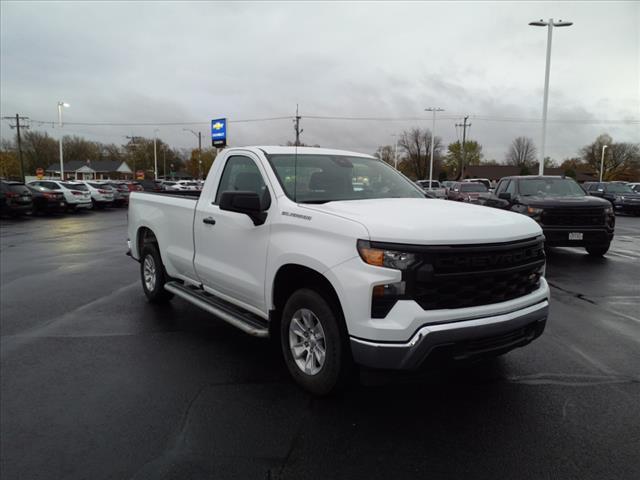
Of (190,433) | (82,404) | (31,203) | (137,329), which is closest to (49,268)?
(137,329)

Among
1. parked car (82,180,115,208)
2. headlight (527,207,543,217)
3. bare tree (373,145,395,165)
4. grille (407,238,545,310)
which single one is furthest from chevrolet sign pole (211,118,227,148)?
bare tree (373,145,395,165)

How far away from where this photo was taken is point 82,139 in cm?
12562

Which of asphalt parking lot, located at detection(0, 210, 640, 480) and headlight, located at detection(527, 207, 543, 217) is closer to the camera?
asphalt parking lot, located at detection(0, 210, 640, 480)

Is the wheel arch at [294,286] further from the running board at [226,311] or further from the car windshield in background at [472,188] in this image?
the car windshield in background at [472,188]

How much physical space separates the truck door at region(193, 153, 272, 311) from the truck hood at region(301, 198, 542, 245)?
0.74 meters

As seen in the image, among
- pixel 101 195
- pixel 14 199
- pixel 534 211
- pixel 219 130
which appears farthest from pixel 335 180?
pixel 219 130

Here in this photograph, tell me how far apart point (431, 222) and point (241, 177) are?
229 centimetres

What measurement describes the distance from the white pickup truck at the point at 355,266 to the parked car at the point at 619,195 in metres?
26.5

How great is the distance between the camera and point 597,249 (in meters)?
10.5

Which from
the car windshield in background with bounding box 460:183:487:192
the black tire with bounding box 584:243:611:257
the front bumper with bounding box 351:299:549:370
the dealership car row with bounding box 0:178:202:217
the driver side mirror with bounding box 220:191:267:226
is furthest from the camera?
the car windshield in background with bounding box 460:183:487:192

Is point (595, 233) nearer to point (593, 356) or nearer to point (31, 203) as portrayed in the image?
point (593, 356)

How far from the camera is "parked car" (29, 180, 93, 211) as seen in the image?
26.3 meters

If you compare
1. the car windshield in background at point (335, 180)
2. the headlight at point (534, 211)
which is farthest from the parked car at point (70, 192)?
the car windshield in background at point (335, 180)

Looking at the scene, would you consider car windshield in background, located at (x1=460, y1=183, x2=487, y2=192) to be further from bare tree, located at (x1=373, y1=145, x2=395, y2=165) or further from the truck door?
bare tree, located at (x1=373, y1=145, x2=395, y2=165)
